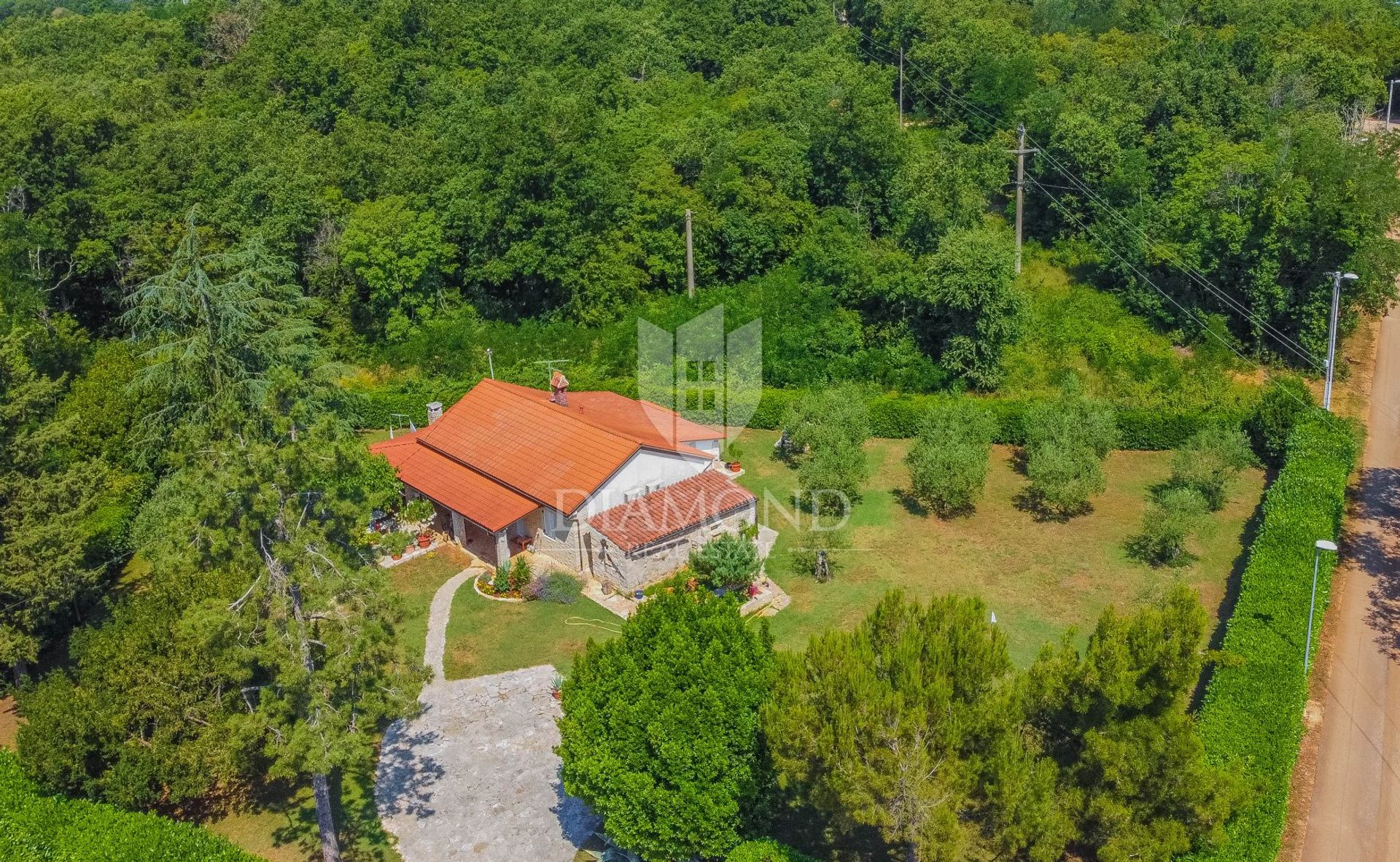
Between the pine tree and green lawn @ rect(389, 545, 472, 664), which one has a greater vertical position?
the pine tree

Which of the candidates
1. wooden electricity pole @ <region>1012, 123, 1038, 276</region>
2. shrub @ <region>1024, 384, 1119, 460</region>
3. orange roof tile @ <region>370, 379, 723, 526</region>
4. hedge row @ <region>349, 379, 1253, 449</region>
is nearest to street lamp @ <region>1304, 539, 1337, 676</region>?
shrub @ <region>1024, 384, 1119, 460</region>

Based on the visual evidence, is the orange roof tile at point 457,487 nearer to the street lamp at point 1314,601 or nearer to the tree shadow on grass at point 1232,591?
the tree shadow on grass at point 1232,591

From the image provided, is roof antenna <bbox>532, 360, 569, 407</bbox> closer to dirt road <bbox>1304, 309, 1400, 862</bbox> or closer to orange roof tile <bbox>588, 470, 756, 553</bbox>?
orange roof tile <bbox>588, 470, 756, 553</bbox>

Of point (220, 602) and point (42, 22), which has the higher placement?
point (42, 22)

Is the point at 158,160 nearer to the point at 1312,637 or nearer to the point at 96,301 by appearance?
the point at 96,301

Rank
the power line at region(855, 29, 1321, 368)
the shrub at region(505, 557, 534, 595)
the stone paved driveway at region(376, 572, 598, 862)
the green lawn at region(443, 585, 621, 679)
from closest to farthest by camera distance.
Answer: the stone paved driveway at region(376, 572, 598, 862) < the green lawn at region(443, 585, 621, 679) < the shrub at region(505, 557, 534, 595) < the power line at region(855, 29, 1321, 368)

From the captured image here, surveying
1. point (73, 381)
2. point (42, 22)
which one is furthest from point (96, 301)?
point (42, 22)
